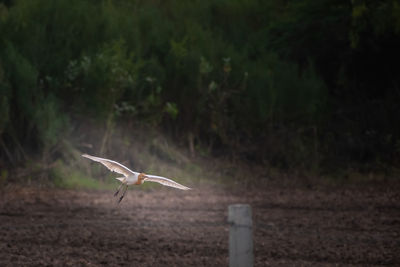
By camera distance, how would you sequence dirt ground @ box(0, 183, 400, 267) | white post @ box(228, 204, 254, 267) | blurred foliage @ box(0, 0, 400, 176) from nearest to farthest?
1. white post @ box(228, 204, 254, 267)
2. dirt ground @ box(0, 183, 400, 267)
3. blurred foliage @ box(0, 0, 400, 176)

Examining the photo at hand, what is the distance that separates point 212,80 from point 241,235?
11651 mm

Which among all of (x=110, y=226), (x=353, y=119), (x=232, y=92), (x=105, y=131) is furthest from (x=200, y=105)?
(x=110, y=226)

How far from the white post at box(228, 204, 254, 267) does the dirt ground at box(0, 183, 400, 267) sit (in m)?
2.87

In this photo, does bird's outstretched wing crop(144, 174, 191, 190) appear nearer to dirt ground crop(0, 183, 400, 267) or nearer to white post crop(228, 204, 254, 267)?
white post crop(228, 204, 254, 267)

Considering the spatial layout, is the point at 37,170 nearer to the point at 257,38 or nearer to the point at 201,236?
the point at 201,236

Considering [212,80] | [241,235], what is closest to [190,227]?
[241,235]

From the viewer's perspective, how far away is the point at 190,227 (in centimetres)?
881

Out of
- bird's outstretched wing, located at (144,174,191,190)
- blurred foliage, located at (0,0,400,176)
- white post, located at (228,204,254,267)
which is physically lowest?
white post, located at (228,204,254,267)

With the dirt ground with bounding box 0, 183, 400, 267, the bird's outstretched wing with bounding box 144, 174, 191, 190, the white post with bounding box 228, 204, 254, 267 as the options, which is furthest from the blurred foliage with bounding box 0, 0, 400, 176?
the white post with bounding box 228, 204, 254, 267

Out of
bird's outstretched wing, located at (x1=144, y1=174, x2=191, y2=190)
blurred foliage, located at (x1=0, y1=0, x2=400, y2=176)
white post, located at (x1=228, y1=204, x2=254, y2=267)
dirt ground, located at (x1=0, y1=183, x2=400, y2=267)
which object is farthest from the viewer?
blurred foliage, located at (x1=0, y1=0, x2=400, y2=176)

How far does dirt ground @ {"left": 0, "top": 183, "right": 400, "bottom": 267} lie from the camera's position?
6.87m

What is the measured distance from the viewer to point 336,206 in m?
10.4

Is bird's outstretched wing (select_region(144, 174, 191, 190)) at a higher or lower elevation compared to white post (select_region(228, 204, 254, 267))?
higher

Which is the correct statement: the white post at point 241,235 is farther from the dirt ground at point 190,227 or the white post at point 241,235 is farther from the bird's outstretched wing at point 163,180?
the dirt ground at point 190,227
